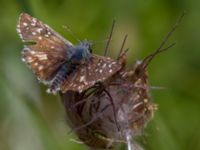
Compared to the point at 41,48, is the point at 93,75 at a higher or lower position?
lower

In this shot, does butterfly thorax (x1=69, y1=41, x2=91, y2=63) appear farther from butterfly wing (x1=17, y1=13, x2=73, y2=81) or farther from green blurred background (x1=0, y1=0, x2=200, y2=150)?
green blurred background (x1=0, y1=0, x2=200, y2=150)

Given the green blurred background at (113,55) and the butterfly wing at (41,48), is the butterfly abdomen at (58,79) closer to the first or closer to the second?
the butterfly wing at (41,48)

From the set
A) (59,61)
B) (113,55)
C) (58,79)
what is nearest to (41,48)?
(59,61)

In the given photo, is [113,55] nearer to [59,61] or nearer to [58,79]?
[59,61]

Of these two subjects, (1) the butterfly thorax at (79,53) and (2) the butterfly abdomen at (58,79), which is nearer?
(2) the butterfly abdomen at (58,79)

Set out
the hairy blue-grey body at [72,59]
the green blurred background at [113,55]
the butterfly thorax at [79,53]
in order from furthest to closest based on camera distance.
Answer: the green blurred background at [113,55] < the butterfly thorax at [79,53] < the hairy blue-grey body at [72,59]

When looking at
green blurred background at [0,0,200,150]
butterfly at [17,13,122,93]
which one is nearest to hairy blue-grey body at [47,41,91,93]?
butterfly at [17,13,122,93]

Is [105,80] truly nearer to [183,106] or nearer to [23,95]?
[23,95]

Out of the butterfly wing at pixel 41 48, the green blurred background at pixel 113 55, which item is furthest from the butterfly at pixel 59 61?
the green blurred background at pixel 113 55
